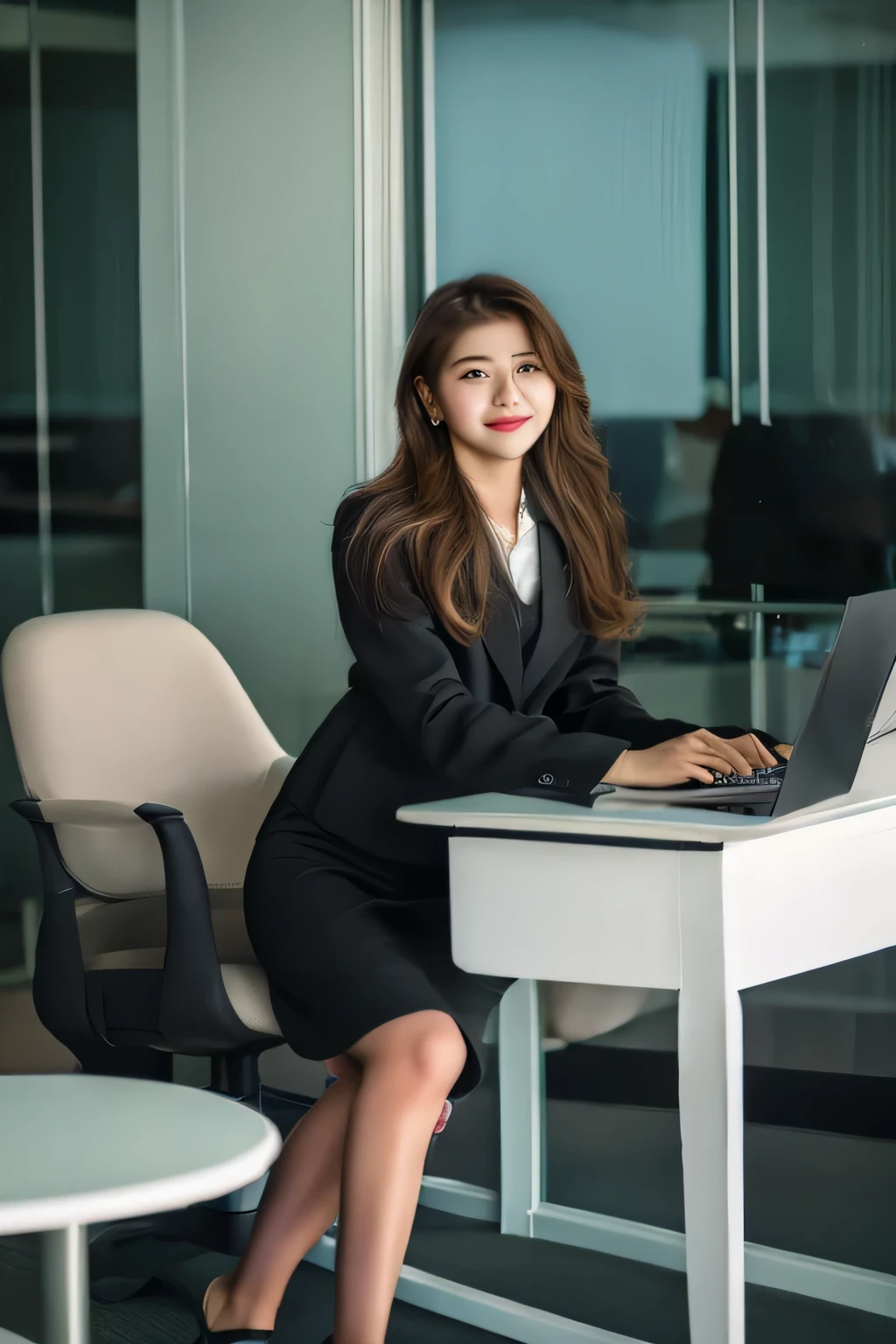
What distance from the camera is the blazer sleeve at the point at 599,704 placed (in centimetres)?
211

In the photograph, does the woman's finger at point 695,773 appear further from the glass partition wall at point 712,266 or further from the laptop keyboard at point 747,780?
the glass partition wall at point 712,266

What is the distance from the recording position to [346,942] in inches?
75.0

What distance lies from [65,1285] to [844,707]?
963mm

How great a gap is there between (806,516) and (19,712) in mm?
1777

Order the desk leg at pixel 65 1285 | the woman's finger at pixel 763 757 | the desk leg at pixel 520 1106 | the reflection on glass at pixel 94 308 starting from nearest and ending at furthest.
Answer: the desk leg at pixel 65 1285 < the woman's finger at pixel 763 757 < the desk leg at pixel 520 1106 < the reflection on glass at pixel 94 308

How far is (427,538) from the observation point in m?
2.06

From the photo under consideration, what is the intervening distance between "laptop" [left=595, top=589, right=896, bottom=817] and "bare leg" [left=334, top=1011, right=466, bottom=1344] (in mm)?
514

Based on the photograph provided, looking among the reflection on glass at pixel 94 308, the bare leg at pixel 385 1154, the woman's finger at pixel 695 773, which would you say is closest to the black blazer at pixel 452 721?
the woman's finger at pixel 695 773

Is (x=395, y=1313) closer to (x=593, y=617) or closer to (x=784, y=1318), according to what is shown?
(x=784, y=1318)

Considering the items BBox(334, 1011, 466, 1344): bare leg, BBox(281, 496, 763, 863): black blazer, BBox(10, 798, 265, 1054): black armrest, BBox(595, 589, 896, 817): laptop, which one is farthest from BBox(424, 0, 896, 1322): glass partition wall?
BBox(595, 589, 896, 817): laptop

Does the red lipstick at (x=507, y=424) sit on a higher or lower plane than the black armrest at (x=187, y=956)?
higher

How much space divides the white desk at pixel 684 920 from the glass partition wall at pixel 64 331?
6.66ft

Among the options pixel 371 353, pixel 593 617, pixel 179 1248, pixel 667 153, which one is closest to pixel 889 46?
pixel 667 153

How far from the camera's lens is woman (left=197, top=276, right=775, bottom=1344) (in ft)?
5.86
